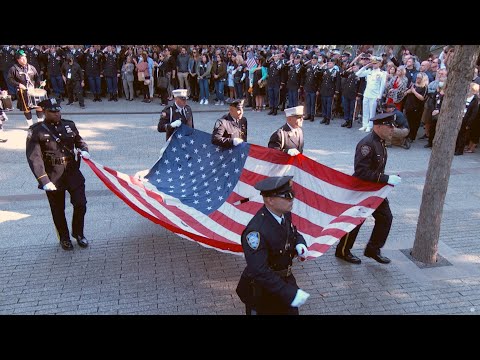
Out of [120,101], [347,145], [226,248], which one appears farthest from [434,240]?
[120,101]

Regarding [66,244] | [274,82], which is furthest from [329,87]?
[66,244]

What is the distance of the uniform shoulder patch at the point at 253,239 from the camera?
3.19 meters

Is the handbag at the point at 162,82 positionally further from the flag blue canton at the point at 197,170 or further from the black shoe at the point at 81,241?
the black shoe at the point at 81,241

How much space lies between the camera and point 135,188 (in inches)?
219

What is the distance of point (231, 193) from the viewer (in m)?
5.77

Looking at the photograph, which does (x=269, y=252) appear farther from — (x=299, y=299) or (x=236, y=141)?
(x=236, y=141)

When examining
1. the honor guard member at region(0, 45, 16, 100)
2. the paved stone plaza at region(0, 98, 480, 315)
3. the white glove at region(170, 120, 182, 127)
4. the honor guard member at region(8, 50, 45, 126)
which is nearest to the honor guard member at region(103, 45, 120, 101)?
the honor guard member at region(0, 45, 16, 100)

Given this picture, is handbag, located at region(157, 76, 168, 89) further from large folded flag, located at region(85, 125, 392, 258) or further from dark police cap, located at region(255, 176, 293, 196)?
dark police cap, located at region(255, 176, 293, 196)

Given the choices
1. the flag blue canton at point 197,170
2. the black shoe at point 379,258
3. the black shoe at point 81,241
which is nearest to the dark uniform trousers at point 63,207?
the black shoe at point 81,241

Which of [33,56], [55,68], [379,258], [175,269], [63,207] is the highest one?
[33,56]

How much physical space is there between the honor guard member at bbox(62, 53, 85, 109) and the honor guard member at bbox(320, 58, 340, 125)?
833 centimetres

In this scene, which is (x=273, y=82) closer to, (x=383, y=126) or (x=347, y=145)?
(x=347, y=145)

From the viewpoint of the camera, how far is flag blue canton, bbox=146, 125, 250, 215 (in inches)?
230

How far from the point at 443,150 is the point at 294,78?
9.24 metres
